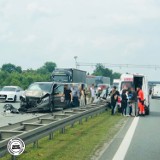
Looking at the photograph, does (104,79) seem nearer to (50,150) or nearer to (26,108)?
(26,108)

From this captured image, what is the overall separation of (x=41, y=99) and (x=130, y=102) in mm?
4894

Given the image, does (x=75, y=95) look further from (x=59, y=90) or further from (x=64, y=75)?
(x=64, y=75)

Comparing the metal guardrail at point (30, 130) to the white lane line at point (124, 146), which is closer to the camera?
the metal guardrail at point (30, 130)

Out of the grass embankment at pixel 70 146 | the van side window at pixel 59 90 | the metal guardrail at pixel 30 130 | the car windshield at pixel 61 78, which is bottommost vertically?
the grass embankment at pixel 70 146

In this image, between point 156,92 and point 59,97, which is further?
point 156,92

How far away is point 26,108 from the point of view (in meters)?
28.9

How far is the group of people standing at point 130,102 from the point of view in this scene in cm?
2836

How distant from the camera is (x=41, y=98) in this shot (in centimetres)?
2902

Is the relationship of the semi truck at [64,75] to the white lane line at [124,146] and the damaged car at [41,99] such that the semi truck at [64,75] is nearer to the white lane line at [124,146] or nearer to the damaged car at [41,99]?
the damaged car at [41,99]

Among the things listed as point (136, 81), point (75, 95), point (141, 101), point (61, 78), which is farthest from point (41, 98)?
point (61, 78)

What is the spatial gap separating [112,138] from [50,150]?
3566 millimetres

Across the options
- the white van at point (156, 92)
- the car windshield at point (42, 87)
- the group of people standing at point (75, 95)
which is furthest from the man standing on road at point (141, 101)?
the white van at point (156, 92)

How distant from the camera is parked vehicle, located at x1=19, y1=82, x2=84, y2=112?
2881 centimetres

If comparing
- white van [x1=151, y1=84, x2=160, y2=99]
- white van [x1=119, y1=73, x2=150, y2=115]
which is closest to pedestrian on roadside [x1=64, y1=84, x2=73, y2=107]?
white van [x1=119, y1=73, x2=150, y2=115]
